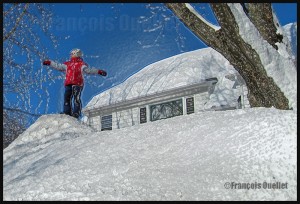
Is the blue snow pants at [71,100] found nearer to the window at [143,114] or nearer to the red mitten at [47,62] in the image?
the red mitten at [47,62]

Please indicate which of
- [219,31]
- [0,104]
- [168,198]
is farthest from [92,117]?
[168,198]

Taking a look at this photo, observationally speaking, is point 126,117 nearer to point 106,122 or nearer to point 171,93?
point 106,122

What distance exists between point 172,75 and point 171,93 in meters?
0.85

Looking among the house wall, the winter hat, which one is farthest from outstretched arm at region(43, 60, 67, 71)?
the house wall

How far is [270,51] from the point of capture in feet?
18.2

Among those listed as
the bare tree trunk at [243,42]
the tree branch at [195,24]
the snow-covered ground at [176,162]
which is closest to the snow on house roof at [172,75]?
the bare tree trunk at [243,42]

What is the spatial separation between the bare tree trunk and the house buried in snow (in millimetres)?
7602

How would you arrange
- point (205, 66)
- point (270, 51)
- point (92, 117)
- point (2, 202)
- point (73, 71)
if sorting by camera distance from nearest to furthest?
1. point (2, 202)
2. point (270, 51)
3. point (73, 71)
4. point (205, 66)
5. point (92, 117)

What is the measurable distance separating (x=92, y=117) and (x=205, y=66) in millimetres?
7067

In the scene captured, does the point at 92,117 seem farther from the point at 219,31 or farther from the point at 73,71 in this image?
the point at 219,31

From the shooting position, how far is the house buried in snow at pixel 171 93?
14.4 m

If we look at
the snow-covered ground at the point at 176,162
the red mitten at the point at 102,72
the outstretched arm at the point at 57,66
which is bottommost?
the snow-covered ground at the point at 176,162

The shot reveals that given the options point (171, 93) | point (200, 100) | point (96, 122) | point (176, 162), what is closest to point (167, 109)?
point (171, 93)

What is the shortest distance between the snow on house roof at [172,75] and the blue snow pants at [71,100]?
6.71 metres
